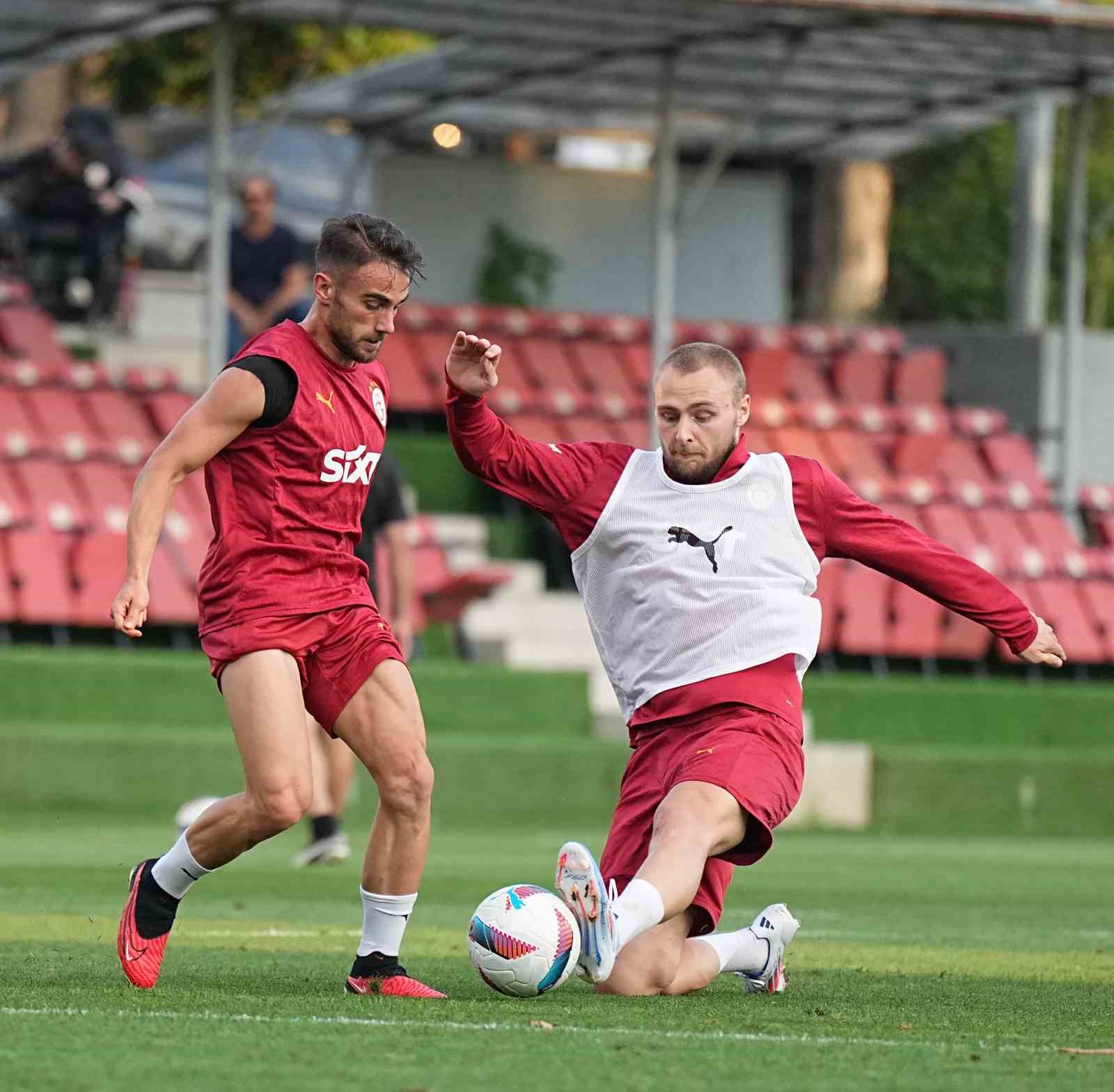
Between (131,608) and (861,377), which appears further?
(861,377)

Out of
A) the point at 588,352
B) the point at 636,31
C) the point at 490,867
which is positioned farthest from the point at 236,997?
the point at 588,352

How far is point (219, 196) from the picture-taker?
17.7 meters

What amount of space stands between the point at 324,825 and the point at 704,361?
214 inches

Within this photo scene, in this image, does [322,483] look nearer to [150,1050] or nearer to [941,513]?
[150,1050]

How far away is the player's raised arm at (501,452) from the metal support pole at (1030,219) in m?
17.4

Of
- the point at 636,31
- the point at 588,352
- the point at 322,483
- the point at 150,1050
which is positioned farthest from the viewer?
the point at 588,352

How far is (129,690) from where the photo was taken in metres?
15.2

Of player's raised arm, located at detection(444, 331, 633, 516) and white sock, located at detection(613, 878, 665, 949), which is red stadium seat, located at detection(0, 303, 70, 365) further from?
white sock, located at detection(613, 878, 665, 949)

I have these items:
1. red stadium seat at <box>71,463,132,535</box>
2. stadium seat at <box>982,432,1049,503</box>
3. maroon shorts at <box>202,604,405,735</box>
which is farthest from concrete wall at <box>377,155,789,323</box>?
maroon shorts at <box>202,604,405,735</box>

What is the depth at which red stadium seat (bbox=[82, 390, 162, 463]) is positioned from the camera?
58.5 ft

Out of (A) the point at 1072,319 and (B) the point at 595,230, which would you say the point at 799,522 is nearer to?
(A) the point at 1072,319

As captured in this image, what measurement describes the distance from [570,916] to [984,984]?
168cm

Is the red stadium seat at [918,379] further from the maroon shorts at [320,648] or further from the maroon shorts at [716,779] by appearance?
the maroon shorts at [320,648]

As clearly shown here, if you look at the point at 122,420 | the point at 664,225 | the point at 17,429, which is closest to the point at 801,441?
the point at 664,225
